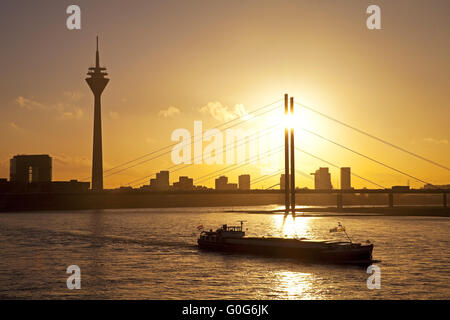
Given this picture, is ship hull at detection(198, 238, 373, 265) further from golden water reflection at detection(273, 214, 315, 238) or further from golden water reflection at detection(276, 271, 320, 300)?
golden water reflection at detection(273, 214, 315, 238)

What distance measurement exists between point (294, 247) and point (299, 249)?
1.03 m

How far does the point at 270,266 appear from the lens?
6300cm

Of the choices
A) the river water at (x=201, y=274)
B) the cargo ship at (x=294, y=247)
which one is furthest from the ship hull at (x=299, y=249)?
the river water at (x=201, y=274)

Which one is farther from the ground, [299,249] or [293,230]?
[299,249]

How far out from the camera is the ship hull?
6606 centimetres

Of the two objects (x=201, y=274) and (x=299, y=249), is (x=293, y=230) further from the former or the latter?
(x=201, y=274)

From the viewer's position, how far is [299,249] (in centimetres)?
7200

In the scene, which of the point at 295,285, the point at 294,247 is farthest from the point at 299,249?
the point at 295,285

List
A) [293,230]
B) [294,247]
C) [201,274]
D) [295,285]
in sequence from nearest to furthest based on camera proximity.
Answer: [295,285]
[201,274]
[294,247]
[293,230]

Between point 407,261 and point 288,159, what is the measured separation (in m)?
86.2

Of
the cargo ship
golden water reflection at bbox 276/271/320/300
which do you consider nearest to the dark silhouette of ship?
the cargo ship

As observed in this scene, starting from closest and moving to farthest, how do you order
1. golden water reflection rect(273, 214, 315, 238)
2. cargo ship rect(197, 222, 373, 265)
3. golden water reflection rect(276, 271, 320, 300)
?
golden water reflection rect(276, 271, 320, 300) → cargo ship rect(197, 222, 373, 265) → golden water reflection rect(273, 214, 315, 238)

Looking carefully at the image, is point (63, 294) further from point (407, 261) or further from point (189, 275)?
point (407, 261)
